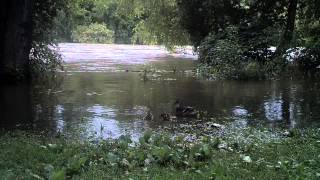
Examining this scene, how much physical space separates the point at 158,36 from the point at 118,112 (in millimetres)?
17506

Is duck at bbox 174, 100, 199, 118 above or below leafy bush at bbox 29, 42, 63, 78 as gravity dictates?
below

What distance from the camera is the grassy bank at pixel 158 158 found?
6645mm

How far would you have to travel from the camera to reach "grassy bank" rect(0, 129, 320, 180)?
6.64 m

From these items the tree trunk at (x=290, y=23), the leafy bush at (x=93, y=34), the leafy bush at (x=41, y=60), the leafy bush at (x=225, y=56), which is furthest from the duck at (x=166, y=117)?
the leafy bush at (x=93, y=34)

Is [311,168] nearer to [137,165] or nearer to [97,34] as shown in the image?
[137,165]

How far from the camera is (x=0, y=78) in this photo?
1702 centimetres

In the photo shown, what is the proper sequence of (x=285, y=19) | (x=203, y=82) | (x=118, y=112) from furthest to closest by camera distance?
(x=285, y=19) < (x=203, y=82) < (x=118, y=112)

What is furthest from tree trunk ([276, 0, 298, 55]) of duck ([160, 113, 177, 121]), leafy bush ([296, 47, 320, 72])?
duck ([160, 113, 177, 121])

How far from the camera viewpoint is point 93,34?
244 feet

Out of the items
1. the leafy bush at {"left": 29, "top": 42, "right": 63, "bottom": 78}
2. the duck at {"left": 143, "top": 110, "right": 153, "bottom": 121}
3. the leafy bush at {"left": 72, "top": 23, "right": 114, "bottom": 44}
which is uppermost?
the leafy bush at {"left": 72, "top": 23, "right": 114, "bottom": 44}

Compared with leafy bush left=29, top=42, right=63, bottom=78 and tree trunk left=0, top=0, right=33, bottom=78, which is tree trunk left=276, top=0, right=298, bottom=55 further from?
tree trunk left=0, top=0, right=33, bottom=78

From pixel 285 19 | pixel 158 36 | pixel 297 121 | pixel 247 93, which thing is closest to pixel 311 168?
pixel 297 121

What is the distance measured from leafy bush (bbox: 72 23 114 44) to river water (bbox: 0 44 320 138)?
52845mm

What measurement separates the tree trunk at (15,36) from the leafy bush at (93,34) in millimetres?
55702
